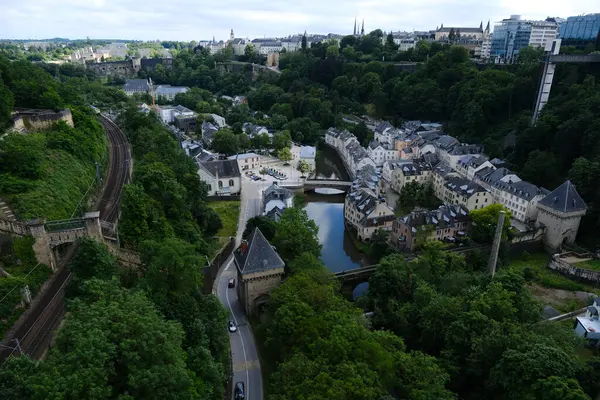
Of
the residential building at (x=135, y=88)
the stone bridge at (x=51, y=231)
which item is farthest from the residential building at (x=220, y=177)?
the residential building at (x=135, y=88)

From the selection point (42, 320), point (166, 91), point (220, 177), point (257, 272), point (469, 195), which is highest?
point (166, 91)

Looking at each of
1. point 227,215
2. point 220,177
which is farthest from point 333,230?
point 220,177

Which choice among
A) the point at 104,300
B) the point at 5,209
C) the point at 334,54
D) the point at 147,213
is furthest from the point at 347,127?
the point at 104,300

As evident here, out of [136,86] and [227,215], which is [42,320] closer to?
[227,215]

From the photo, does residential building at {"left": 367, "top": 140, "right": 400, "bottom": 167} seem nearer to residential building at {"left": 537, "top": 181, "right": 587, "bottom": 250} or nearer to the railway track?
residential building at {"left": 537, "top": 181, "right": 587, "bottom": 250}

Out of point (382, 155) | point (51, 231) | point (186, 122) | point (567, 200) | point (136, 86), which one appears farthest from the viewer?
point (136, 86)

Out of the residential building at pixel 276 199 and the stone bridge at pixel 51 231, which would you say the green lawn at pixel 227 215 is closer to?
the residential building at pixel 276 199
